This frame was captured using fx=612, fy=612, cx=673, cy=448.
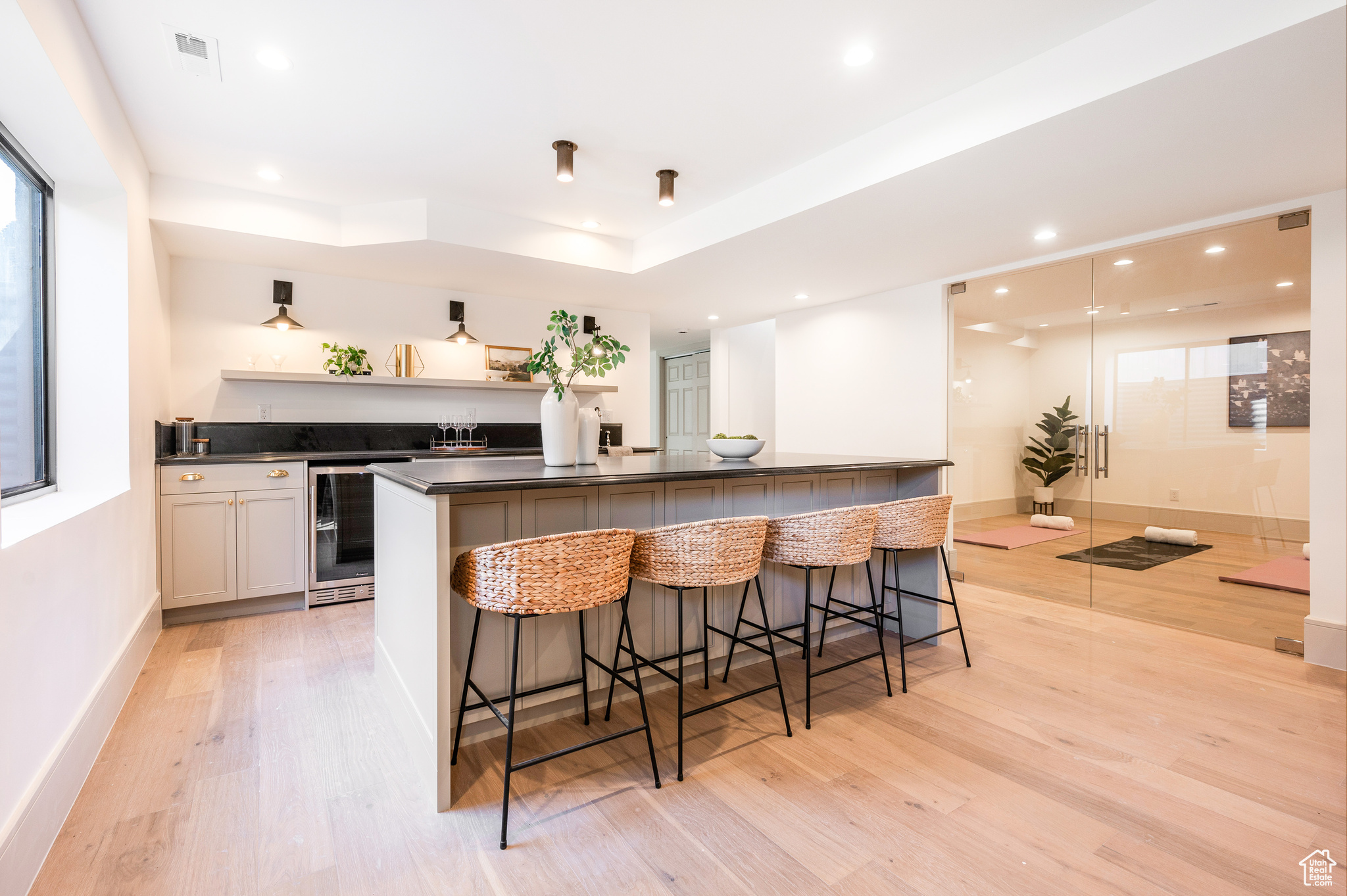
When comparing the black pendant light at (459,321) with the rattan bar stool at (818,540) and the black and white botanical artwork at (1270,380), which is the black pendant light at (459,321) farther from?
the black and white botanical artwork at (1270,380)

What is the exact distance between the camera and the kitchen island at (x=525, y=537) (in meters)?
1.81

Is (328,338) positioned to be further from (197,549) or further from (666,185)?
(666,185)

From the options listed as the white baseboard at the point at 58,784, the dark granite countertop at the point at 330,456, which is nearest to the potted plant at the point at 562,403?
the dark granite countertop at the point at 330,456

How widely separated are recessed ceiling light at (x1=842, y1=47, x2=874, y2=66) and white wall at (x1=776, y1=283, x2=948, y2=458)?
8.78 feet

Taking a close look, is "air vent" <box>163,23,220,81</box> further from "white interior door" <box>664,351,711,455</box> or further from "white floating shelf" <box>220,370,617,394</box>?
"white interior door" <box>664,351,711,455</box>

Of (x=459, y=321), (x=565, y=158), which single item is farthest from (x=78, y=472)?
(x=459, y=321)

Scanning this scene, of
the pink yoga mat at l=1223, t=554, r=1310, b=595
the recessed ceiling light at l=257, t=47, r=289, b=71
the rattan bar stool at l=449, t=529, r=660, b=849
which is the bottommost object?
the pink yoga mat at l=1223, t=554, r=1310, b=595

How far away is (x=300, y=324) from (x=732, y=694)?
3.90 metres

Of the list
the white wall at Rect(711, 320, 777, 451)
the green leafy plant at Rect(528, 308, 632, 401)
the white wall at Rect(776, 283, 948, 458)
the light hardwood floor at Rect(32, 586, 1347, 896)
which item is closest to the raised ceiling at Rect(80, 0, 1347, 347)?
the white wall at Rect(776, 283, 948, 458)

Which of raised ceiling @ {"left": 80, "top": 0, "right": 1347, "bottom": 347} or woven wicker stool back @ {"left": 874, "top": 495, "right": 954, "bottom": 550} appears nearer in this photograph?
raised ceiling @ {"left": 80, "top": 0, "right": 1347, "bottom": 347}

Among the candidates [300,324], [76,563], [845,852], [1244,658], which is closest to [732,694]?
[845,852]

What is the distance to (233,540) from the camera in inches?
141

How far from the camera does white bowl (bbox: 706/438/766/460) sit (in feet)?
9.57

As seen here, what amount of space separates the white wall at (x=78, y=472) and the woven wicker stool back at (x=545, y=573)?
107 centimetres
